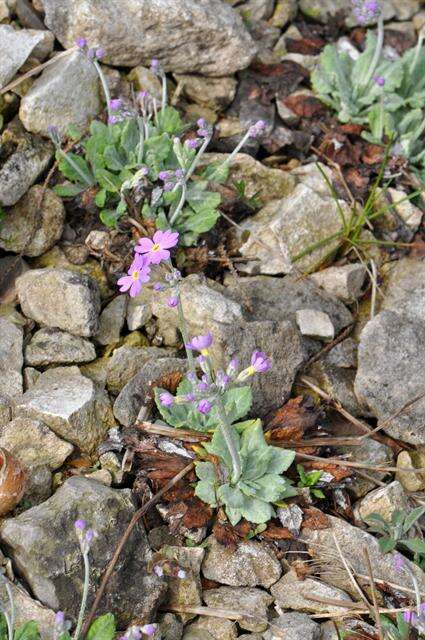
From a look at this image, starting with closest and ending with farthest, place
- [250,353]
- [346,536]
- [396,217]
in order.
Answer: [346,536], [250,353], [396,217]

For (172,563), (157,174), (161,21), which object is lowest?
(172,563)

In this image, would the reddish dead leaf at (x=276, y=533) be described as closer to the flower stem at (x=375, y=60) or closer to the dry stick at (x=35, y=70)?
the dry stick at (x=35, y=70)

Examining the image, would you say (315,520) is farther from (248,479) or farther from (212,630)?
(212,630)

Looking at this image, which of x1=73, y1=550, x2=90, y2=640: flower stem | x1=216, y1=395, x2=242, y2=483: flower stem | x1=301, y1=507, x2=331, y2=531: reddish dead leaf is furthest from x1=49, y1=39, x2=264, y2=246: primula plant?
x1=73, y1=550, x2=90, y2=640: flower stem

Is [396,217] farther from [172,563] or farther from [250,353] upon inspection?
[172,563]

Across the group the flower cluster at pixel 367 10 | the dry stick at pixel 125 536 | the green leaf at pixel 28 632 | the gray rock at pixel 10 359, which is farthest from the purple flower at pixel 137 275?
the flower cluster at pixel 367 10

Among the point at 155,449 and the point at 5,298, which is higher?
the point at 5,298

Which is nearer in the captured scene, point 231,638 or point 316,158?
point 231,638

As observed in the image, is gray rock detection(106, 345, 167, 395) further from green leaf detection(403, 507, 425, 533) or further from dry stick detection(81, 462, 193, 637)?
green leaf detection(403, 507, 425, 533)

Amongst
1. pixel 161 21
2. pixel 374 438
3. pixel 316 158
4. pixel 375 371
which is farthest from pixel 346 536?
pixel 161 21
